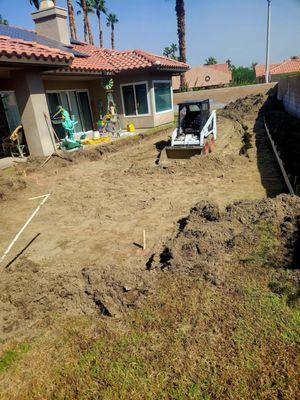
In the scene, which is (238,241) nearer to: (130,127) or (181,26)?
(130,127)

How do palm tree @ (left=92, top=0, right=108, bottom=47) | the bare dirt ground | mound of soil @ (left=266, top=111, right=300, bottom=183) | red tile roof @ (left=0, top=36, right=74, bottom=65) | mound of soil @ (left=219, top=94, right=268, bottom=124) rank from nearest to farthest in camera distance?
1. the bare dirt ground
2. mound of soil @ (left=266, top=111, right=300, bottom=183)
3. red tile roof @ (left=0, top=36, right=74, bottom=65)
4. mound of soil @ (left=219, top=94, right=268, bottom=124)
5. palm tree @ (left=92, top=0, right=108, bottom=47)

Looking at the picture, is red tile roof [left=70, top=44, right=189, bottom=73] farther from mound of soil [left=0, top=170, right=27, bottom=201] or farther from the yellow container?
mound of soil [left=0, top=170, right=27, bottom=201]

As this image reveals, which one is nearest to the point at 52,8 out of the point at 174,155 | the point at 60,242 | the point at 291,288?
the point at 174,155

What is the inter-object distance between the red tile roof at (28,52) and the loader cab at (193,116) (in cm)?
453

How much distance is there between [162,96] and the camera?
58.1ft

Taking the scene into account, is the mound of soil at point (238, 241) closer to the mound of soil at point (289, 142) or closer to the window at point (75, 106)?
the mound of soil at point (289, 142)

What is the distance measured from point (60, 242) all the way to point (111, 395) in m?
3.33

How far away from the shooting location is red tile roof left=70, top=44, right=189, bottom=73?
1418 cm

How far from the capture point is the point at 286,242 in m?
4.20

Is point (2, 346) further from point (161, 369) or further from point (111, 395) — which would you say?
point (161, 369)

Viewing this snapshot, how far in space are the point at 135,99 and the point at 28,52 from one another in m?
8.21

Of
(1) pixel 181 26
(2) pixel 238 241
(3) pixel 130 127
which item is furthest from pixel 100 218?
(1) pixel 181 26

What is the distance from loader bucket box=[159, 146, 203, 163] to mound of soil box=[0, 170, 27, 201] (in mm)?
4620

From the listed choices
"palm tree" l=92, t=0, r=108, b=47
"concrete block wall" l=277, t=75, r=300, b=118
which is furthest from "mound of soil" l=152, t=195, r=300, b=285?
"palm tree" l=92, t=0, r=108, b=47
